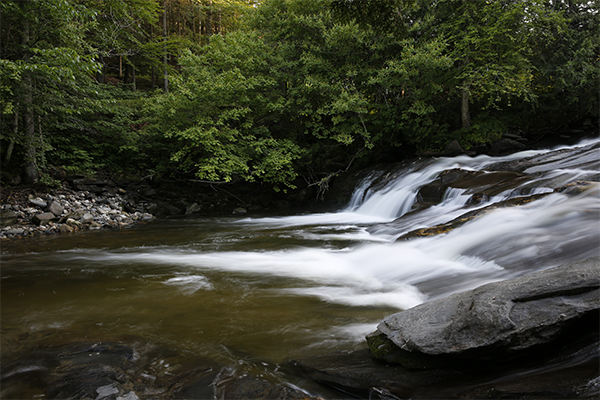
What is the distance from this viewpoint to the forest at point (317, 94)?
36.4 feet

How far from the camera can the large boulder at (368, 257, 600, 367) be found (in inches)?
80.4

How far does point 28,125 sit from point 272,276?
30.7 ft

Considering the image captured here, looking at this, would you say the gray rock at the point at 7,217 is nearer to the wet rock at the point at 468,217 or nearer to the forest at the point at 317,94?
the forest at the point at 317,94

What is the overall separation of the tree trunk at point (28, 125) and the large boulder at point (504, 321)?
10516 millimetres

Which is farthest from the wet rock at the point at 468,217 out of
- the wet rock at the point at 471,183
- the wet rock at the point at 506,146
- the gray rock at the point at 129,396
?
the wet rock at the point at 506,146

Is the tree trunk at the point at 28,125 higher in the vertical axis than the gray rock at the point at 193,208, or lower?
higher

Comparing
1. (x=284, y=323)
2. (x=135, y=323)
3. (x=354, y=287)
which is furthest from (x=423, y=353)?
(x=135, y=323)

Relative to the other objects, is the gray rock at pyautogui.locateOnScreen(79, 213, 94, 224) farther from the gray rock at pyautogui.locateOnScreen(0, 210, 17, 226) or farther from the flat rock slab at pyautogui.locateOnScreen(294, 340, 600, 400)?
the flat rock slab at pyautogui.locateOnScreen(294, 340, 600, 400)

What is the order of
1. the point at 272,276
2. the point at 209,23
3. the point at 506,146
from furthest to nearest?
the point at 209,23 < the point at 506,146 < the point at 272,276

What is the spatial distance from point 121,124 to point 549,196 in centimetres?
1302

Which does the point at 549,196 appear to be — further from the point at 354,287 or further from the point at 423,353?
the point at 423,353

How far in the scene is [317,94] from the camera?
13.0 meters

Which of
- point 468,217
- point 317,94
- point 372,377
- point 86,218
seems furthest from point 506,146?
point 86,218

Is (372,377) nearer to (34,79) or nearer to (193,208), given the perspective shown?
(34,79)
